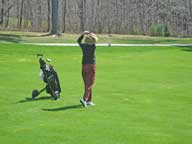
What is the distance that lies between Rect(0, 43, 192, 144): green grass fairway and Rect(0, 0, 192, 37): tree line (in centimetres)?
1602

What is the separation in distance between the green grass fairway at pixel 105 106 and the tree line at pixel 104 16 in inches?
631

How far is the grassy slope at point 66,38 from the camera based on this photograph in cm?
3797

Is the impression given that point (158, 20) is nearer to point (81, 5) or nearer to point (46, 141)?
point (81, 5)

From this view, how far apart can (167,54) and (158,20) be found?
A: 1500cm

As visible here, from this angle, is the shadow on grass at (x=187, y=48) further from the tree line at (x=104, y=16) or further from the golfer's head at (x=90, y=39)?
the golfer's head at (x=90, y=39)

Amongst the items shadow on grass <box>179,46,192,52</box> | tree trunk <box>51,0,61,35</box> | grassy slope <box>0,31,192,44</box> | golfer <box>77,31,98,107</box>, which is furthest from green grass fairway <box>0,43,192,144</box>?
tree trunk <box>51,0,61,35</box>

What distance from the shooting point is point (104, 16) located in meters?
46.8

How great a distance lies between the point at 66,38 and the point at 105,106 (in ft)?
81.6

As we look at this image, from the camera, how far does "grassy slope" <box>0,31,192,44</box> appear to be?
125 feet

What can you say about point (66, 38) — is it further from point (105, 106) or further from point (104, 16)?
point (105, 106)

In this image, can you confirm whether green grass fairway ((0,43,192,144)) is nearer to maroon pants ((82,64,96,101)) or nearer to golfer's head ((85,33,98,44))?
maroon pants ((82,64,96,101))

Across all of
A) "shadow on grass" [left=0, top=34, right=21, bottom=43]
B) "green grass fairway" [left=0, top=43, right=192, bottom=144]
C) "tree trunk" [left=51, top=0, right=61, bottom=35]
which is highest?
"tree trunk" [left=51, top=0, right=61, bottom=35]

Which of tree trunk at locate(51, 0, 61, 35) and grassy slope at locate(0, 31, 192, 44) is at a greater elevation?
tree trunk at locate(51, 0, 61, 35)

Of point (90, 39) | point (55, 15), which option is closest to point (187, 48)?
point (55, 15)
